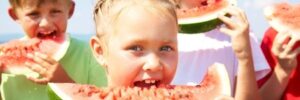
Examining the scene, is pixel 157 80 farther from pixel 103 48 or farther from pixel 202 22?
pixel 202 22

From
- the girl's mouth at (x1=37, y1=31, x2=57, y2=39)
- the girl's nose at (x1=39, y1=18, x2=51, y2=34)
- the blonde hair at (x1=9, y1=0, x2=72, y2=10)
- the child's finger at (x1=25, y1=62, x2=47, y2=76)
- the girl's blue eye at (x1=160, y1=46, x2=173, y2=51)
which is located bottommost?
the child's finger at (x1=25, y1=62, x2=47, y2=76)

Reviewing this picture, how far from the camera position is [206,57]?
10.00 feet

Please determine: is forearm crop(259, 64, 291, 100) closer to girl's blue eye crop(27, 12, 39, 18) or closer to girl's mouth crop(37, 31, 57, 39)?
girl's mouth crop(37, 31, 57, 39)

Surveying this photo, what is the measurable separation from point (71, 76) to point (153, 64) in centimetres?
82

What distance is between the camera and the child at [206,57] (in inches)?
119

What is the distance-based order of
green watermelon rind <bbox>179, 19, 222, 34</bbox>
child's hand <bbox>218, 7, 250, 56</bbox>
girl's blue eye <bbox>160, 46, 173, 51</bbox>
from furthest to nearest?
green watermelon rind <bbox>179, 19, 222, 34</bbox>, child's hand <bbox>218, 7, 250, 56</bbox>, girl's blue eye <bbox>160, 46, 173, 51</bbox>

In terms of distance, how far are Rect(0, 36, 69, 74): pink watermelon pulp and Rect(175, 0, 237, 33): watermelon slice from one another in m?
0.69

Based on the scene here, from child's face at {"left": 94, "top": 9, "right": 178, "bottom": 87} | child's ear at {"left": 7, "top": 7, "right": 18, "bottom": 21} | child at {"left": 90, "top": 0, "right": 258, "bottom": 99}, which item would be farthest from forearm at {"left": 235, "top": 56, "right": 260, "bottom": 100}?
child's ear at {"left": 7, "top": 7, "right": 18, "bottom": 21}

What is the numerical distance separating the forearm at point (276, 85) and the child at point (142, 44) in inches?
10.9

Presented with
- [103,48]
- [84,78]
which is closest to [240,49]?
[103,48]

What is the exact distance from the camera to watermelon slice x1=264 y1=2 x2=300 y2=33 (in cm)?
304

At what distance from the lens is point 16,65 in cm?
309

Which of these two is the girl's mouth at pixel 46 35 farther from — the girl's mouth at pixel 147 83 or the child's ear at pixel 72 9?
the girl's mouth at pixel 147 83

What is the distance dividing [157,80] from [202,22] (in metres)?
0.98
